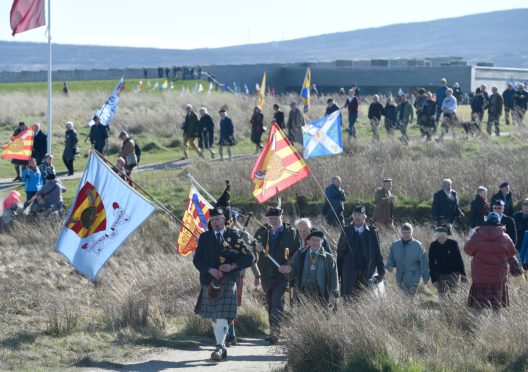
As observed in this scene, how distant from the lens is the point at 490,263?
13.2 m

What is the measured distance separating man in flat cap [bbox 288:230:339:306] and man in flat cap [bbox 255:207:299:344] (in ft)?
1.58

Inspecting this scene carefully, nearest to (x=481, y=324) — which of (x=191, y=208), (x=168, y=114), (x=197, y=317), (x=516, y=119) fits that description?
(x=197, y=317)

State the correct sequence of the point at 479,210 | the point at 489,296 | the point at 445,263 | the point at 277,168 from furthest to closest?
the point at 479,210, the point at 277,168, the point at 445,263, the point at 489,296

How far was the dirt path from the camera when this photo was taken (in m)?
12.4

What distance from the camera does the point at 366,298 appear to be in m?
13.4

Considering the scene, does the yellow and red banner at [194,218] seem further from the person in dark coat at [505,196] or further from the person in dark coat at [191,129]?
the person in dark coat at [191,129]

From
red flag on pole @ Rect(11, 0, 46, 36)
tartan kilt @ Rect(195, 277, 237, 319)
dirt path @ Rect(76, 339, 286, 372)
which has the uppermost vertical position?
red flag on pole @ Rect(11, 0, 46, 36)

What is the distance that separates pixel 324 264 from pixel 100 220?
2737 mm

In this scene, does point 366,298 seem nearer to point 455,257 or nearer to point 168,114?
point 455,257

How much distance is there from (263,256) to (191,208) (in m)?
2.77

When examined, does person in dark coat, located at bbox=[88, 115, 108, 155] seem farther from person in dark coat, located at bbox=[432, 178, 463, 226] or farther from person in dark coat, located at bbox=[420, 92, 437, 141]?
person in dark coat, located at bbox=[432, 178, 463, 226]

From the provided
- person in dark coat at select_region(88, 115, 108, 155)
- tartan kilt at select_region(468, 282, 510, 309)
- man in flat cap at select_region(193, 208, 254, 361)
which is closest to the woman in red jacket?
tartan kilt at select_region(468, 282, 510, 309)

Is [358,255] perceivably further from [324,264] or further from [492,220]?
[492,220]

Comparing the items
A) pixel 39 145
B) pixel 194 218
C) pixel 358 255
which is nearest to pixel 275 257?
pixel 358 255
